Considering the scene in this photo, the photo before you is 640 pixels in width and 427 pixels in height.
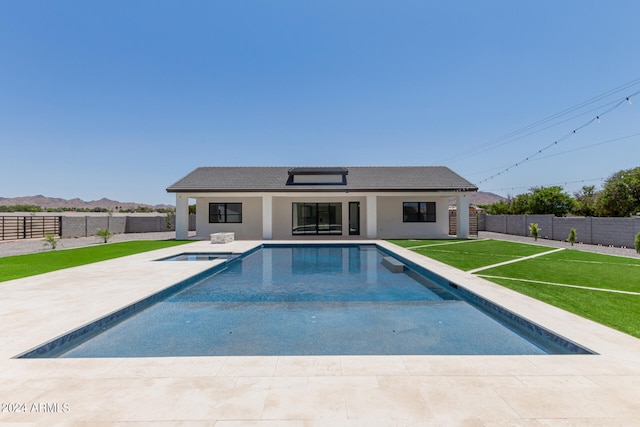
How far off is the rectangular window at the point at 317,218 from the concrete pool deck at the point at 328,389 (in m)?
16.7

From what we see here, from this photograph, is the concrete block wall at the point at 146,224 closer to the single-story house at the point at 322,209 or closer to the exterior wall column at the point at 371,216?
the single-story house at the point at 322,209

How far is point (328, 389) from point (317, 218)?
17.9 metres

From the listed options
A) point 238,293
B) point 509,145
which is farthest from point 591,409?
point 509,145

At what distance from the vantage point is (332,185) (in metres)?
19.2

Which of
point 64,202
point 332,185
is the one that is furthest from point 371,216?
point 64,202

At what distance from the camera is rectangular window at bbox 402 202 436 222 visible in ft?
67.3

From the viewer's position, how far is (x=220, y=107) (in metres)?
20.8

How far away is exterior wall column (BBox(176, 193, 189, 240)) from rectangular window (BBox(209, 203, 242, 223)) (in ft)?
6.18

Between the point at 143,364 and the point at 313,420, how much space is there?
6.96 ft

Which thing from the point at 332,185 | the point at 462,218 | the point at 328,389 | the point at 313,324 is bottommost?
the point at 313,324

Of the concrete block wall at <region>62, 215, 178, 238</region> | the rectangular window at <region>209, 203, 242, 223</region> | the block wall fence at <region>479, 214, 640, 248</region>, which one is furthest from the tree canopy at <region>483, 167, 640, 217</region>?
the concrete block wall at <region>62, 215, 178, 238</region>

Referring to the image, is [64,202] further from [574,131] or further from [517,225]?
[574,131]

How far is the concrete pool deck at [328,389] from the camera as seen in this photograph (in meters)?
2.32

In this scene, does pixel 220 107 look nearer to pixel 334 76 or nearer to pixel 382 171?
pixel 334 76
